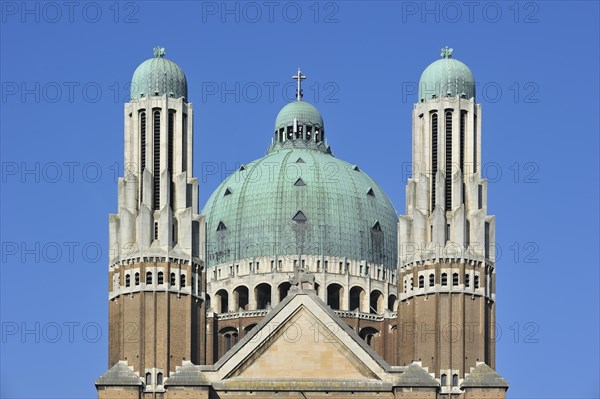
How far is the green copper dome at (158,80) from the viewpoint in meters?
118

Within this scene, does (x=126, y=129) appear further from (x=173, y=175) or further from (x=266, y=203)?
(x=266, y=203)

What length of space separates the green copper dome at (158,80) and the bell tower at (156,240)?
0.04 metres

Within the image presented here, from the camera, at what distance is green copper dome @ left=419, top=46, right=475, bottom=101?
118000 millimetres

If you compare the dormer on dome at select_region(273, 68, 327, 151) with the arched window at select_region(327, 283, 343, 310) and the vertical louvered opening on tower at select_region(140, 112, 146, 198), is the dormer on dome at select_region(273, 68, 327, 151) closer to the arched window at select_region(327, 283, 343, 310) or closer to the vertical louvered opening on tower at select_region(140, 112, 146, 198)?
the arched window at select_region(327, 283, 343, 310)

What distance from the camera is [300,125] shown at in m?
137

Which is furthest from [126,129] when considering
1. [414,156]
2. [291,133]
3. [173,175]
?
[291,133]

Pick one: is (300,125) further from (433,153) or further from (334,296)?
(433,153)

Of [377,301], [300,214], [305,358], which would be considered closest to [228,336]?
[300,214]

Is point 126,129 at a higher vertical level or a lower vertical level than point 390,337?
higher

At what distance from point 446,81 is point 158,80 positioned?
12323 mm

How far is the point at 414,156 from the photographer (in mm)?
117250

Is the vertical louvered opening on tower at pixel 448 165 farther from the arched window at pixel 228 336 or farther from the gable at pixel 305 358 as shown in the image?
the arched window at pixel 228 336

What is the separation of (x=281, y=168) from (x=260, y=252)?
17.5 feet

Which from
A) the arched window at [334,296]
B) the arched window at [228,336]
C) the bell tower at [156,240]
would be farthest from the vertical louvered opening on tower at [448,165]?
the arched window at [228,336]
